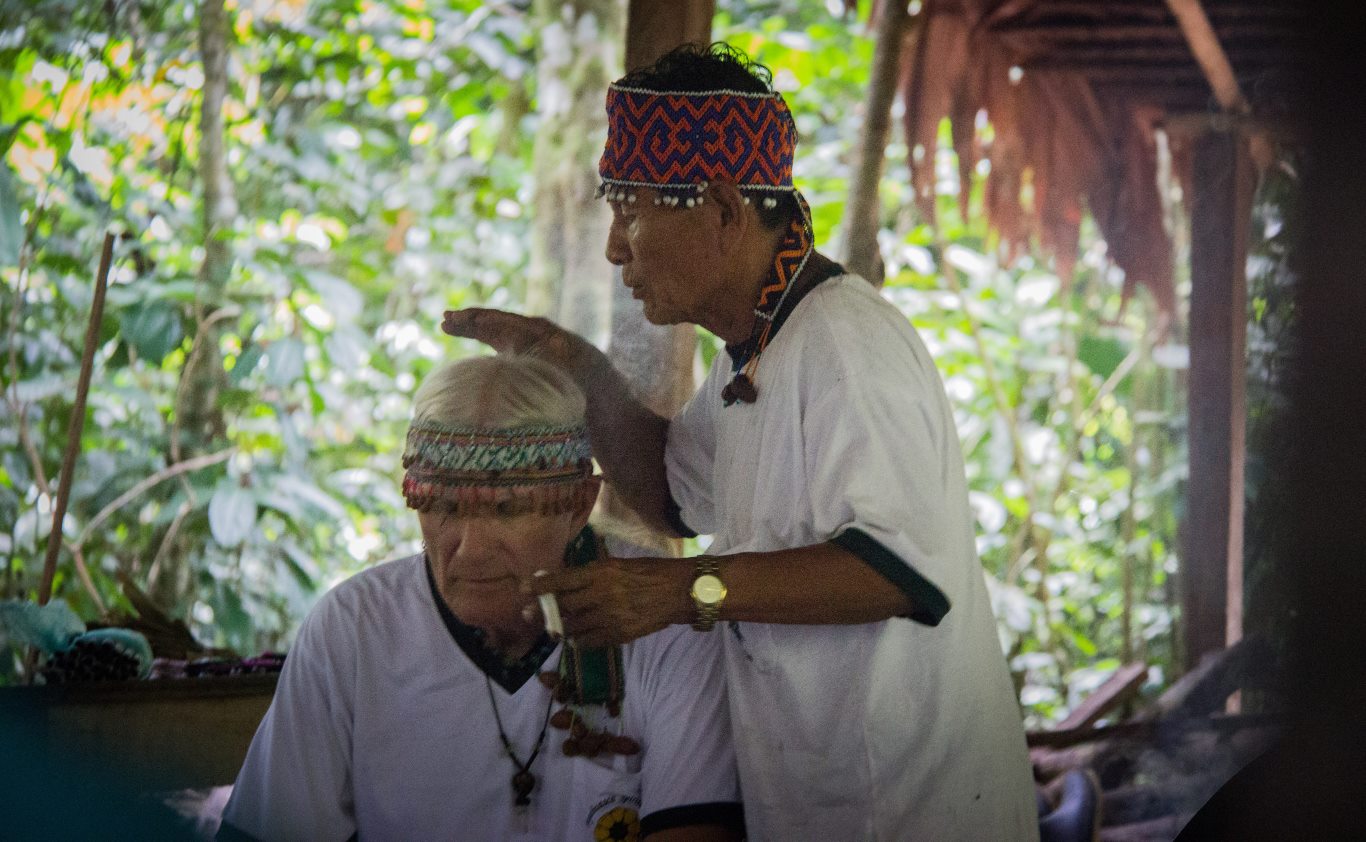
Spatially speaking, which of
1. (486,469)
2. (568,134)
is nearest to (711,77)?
(486,469)

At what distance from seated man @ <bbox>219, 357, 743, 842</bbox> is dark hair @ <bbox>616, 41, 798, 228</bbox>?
0.40 metres

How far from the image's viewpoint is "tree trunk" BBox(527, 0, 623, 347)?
3834 mm

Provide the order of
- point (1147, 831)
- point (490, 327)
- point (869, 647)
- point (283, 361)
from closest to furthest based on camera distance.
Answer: point (869, 647) → point (490, 327) → point (1147, 831) → point (283, 361)

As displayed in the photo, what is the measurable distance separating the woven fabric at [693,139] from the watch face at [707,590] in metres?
0.57

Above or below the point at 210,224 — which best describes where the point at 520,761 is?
below

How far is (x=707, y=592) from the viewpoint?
162 cm

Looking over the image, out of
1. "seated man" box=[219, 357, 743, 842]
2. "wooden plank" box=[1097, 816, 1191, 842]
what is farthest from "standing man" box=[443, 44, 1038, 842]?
"wooden plank" box=[1097, 816, 1191, 842]

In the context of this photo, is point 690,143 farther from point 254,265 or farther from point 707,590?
point 254,265

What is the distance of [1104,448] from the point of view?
6.33 metres

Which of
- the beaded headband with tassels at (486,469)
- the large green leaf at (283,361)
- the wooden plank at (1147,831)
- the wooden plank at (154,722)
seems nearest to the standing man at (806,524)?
the beaded headband with tassels at (486,469)

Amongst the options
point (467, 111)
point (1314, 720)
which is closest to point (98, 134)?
point (467, 111)

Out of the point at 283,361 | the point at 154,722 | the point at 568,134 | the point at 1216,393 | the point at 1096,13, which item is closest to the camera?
the point at 154,722

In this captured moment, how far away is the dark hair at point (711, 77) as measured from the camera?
73.4 inches

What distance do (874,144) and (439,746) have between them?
213cm
